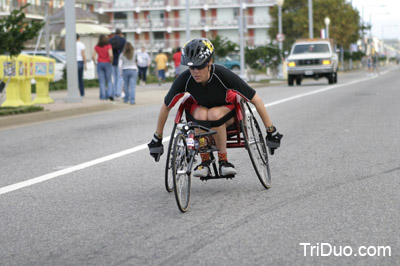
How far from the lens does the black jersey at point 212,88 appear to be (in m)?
6.28

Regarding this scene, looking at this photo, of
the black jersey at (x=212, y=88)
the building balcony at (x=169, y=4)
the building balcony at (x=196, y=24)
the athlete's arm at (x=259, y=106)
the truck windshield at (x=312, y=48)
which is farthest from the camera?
the building balcony at (x=196, y=24)

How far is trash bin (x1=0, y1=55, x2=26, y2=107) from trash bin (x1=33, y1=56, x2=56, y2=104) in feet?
2.55

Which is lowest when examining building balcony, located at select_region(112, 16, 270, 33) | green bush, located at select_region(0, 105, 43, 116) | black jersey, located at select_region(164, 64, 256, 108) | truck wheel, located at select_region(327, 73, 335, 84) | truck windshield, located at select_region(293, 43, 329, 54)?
green bush, located at select_region(0, 105, 43, 116)

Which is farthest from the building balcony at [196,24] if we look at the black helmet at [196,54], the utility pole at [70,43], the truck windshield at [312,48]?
the black helmet at [196,54]

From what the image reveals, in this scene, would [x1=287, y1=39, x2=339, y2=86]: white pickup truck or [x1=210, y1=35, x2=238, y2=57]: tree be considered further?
[x1=210, y1=35, x2=238, y2=57]: tree

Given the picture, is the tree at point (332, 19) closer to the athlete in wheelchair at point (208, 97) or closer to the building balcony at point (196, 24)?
the building balcony at point (196, 24)

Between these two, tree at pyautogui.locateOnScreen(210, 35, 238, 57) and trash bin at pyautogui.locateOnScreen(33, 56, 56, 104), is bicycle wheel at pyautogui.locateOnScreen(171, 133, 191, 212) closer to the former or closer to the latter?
trash bin at pyautogui.locateOnScreen(33, 56, 56, 104)

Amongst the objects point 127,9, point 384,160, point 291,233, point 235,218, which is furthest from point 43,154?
point 127,9

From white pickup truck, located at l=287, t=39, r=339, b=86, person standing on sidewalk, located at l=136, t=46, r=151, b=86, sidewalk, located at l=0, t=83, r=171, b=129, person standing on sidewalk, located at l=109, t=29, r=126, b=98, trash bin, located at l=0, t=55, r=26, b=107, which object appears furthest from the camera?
white pickup truck, located at l=287, t=39, r=339, b=86

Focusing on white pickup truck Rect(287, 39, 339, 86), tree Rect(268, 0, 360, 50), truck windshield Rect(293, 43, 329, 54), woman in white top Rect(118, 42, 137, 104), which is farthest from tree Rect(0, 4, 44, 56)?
tree Rect(268, 0, 360, 50)

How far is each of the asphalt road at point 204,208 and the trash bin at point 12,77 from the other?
19.1 feet

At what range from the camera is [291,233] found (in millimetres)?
5078

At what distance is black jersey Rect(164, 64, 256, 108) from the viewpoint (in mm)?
6281

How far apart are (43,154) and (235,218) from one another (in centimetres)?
526
